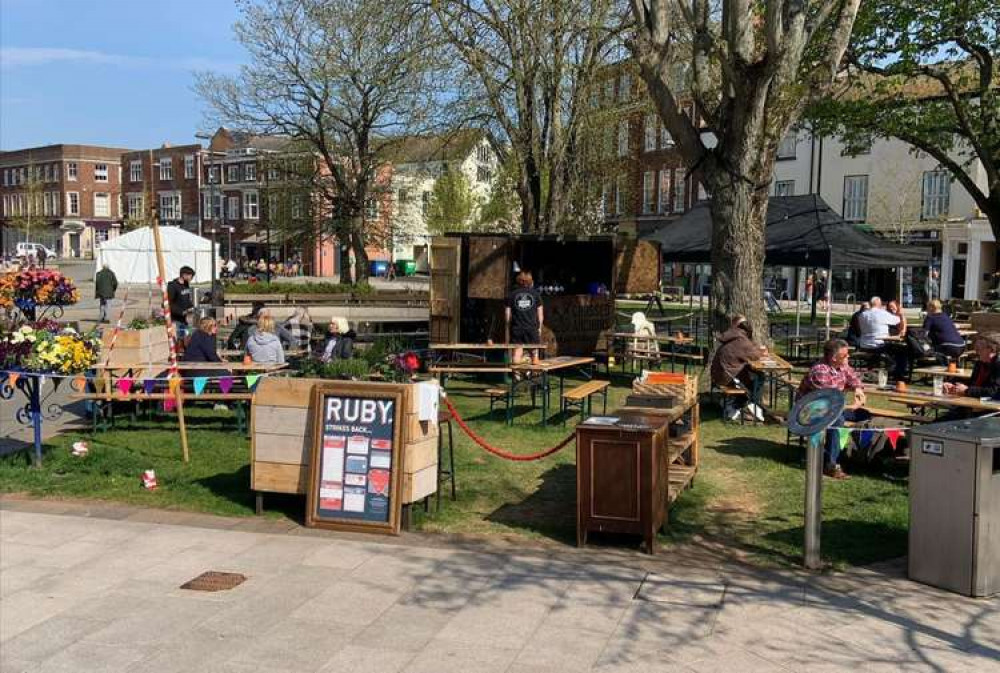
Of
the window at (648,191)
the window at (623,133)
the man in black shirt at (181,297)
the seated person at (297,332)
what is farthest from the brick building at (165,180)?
the seated person at (297,332)

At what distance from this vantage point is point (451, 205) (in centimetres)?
5081

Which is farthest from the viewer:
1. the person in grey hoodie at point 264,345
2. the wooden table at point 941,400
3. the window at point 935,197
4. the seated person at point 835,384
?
the window at point 935,197

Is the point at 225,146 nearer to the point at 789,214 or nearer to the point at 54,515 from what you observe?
the point at 789,214

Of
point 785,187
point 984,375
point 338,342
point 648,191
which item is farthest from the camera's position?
point 648,191

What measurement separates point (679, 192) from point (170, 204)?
173 feet

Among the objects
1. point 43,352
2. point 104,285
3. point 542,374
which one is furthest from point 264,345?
point 104,285

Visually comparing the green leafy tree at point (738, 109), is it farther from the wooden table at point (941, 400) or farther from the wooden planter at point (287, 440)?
the wooden planter at point (287, 440)

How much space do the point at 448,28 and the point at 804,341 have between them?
8904 mm

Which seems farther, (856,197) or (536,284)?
(856,197)

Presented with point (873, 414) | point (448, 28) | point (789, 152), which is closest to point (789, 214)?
Answer: point (448, 28)

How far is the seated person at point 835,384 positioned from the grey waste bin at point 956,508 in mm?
2597

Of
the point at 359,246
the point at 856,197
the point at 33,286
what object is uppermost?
the point at 856,197

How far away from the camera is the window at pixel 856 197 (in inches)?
1683

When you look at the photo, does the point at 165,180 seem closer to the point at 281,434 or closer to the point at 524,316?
the point at 524,316
